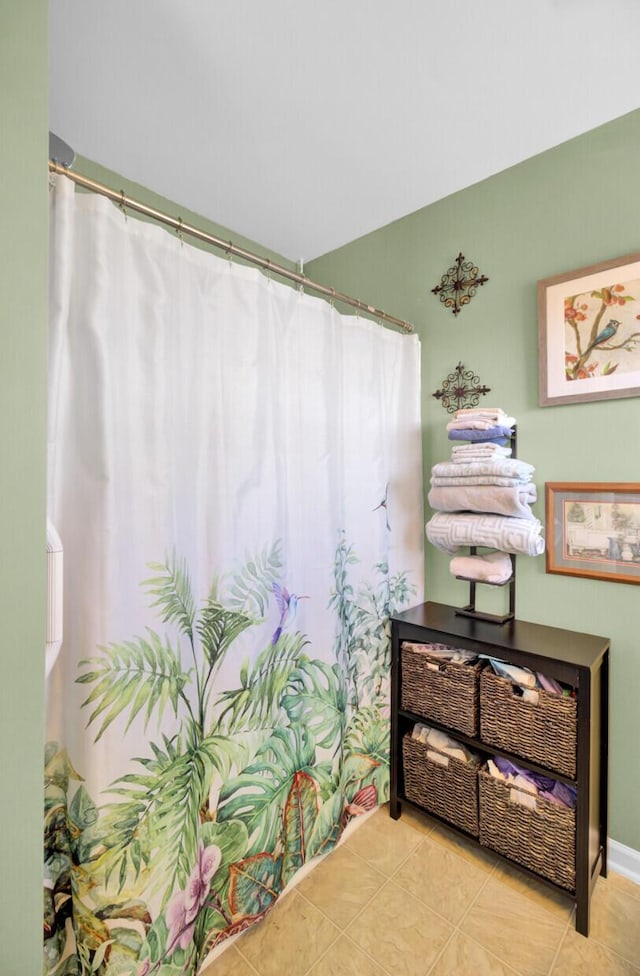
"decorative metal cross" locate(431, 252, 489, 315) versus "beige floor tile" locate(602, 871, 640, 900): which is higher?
"decorative metal cross" locate(431, 252, 489, 315)

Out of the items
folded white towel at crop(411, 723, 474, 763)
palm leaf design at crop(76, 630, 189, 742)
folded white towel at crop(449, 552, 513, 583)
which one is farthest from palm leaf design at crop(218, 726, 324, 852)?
folded white towel at crop(449, 552, 513, 583)

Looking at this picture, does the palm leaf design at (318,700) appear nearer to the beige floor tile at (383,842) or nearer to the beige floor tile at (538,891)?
the beige floor tile at (383,842)

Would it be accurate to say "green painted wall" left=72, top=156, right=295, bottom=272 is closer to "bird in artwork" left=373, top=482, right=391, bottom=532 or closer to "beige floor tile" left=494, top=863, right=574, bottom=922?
"bird in artwork" left=373, top=482, right=391, bottom=532

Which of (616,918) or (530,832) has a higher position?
(530,832)

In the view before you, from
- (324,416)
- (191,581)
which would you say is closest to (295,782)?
(191,581)

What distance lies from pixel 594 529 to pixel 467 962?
4.48 feet

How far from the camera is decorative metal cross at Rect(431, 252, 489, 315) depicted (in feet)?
6.37

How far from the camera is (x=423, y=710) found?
68.7 inches

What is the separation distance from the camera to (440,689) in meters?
1.69

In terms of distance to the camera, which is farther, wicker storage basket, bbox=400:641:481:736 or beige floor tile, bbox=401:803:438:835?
beige floor tile, bbox=401:803:438:835

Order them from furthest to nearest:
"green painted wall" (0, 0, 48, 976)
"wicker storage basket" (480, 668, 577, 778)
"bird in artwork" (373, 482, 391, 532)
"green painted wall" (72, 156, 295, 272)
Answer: "bird in artwork" (373, 482, 391, 532) → "green painted wall" (72, 156, 295, 272) → "wicker storage basket" (480, 668, 577, 778) → "green painted wall" (0, 0, 48, 976)

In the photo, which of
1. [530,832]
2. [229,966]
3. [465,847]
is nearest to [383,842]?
[465,847]

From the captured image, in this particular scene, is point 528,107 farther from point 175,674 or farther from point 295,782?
point 295,782

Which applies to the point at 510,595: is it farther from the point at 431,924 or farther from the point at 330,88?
the point at 330,88
